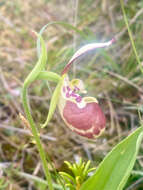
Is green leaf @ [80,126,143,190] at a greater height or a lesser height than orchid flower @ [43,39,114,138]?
lesser

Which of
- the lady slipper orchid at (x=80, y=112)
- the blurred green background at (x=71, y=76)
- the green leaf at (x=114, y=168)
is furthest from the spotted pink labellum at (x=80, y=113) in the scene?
the blurred green background at (x=71, y=76)

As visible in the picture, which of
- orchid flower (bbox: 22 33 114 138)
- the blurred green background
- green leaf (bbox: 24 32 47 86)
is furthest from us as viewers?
the blurred green background

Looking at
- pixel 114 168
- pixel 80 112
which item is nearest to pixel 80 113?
pixel 80 112

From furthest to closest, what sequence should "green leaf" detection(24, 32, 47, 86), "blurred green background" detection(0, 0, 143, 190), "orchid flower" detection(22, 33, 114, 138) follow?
"blurred green background" detection(0, 0, 143, 190) < "orchid flower" detection(22, 33, 114, 138) < "green leaf" detection(24, 32, 47, 86)

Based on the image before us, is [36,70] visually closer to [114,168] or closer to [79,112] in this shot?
[79,112]

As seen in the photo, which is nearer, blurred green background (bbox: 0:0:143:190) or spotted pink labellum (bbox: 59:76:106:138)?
spotted pink labellum (bbox: 59:76:106:138)

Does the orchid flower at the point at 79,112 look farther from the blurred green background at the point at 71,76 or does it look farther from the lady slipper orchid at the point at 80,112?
the blurred green background at the point at 71,76

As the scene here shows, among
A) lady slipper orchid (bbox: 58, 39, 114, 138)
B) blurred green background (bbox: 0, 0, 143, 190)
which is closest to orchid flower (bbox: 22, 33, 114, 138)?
lady slipper orchid (bbox: 58, 39, 114, 138)

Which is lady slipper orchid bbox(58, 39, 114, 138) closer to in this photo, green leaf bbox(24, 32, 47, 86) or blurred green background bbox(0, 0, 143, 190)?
green leaf bbox(24, 32, 47, 86)
